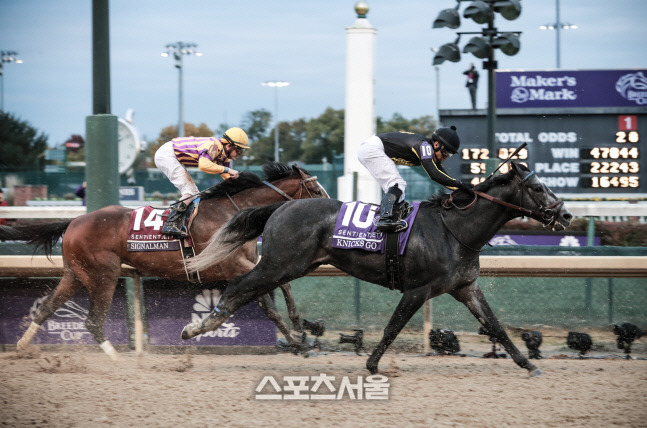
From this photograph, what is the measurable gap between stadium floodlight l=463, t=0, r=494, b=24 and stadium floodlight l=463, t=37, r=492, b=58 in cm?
23

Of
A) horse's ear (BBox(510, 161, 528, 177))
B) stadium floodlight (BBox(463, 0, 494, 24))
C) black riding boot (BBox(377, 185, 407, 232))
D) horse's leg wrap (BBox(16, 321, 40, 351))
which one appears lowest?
horse's leg wrap (BBox(16, 321, 40, 351))

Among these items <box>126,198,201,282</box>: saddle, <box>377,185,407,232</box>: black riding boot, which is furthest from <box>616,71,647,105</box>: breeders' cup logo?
<box>126,198,201,282</box>: saddle

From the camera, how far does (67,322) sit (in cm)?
714

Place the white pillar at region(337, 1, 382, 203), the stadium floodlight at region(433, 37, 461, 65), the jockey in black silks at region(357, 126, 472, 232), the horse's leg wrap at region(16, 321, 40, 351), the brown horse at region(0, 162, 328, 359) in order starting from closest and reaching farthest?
the jockey in black silks at region(357, 126, 472, 232) → the brown horse at region(0, 162, 328, 359) → the horse's leg wrap at region(16, 321, 40, 351) → the stadium floodlight at region(433, 37, 461, 65) → the white pillar at region(337, 1, 382, 203)

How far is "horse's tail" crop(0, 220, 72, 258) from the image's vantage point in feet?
22.5

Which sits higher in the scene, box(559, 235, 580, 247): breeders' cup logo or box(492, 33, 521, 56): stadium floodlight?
box(492, 33, 521, 56): stadium floodlight

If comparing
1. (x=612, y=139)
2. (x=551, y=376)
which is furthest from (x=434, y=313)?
(x=612, y=139)

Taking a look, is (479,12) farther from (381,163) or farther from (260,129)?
(260,129)

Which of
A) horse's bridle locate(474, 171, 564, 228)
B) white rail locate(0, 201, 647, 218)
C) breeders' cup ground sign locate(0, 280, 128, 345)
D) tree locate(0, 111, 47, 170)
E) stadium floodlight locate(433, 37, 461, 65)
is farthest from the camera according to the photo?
tree locate(0, 111, 47, 170)

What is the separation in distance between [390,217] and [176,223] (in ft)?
6.45

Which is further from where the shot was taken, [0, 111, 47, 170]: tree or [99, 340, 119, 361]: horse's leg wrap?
[0, 111, 47, 170]: tree

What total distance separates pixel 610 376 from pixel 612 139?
290 inches

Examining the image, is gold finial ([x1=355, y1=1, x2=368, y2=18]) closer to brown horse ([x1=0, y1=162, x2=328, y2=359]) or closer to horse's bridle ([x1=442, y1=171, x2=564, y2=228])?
brown horse ([x1=0, y1=162, x2=328, y2=359])

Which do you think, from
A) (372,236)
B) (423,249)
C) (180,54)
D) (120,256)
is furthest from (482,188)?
(180,54)
